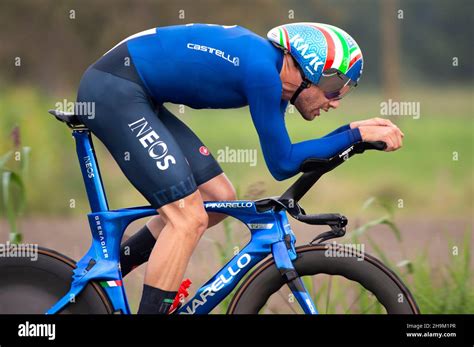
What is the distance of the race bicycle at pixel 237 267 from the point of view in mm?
4375

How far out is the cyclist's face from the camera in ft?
14.5

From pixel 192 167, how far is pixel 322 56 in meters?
0.79

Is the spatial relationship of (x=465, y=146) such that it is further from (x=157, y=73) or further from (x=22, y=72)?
(x=157, y=73)

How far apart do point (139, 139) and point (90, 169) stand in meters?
0.34

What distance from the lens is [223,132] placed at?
25.7 meters

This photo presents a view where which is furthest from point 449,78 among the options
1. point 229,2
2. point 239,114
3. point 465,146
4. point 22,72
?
point 229,2

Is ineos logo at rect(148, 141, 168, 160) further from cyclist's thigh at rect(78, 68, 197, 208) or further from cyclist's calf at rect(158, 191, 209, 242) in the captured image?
cyclist's calf at rect(158, 191, 209, 242)

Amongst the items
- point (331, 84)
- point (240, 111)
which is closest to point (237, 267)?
point (331, 84)

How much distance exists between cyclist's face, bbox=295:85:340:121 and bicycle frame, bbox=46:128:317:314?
1.48 ft

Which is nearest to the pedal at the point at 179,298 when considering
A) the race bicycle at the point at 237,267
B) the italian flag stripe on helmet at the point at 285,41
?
the race bicycle at the point at 237,267

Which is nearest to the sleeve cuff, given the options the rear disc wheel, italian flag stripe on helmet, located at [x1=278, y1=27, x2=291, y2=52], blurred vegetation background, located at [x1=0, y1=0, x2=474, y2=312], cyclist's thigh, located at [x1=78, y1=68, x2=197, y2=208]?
italian flag stripe on helmet, located at [x1=278, y1=27, x2=291, y2=52]

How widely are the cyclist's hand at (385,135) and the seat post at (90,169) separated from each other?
1162mm

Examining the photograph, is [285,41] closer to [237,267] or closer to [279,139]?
[279,139]
